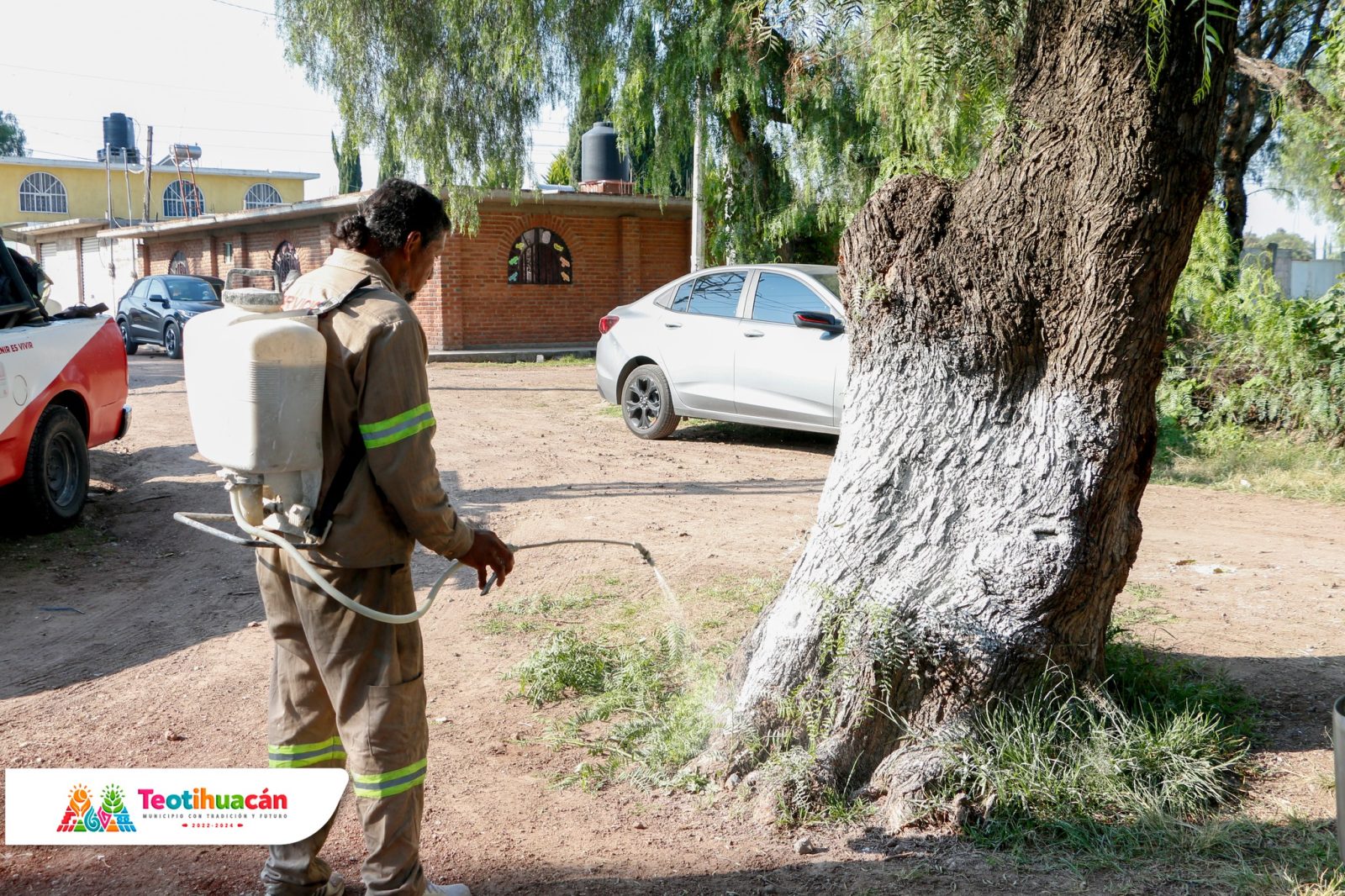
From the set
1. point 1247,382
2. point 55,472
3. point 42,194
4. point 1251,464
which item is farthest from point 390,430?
point 42,194

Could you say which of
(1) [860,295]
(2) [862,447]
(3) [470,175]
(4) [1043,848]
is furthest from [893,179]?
(3) [470,175]

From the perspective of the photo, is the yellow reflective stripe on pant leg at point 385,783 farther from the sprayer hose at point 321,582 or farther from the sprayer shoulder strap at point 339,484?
the sprayer shoulder strap at point 339,484

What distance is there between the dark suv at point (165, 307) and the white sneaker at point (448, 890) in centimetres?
2110

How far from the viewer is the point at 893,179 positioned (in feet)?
13.3

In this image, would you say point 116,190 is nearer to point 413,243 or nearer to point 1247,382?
point 1247,382

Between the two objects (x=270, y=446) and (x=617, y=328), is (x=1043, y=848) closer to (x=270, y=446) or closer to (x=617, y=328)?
(x=270, y=446)

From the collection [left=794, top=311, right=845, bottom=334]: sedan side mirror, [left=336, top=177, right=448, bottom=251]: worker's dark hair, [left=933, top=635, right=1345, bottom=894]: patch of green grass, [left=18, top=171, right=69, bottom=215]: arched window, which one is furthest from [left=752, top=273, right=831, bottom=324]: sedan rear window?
[left=18, top=171, right=69, bottom=215]: arched window

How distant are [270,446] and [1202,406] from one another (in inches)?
412

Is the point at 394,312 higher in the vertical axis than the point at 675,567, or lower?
higher

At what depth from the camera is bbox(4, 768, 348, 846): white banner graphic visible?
3.03 m

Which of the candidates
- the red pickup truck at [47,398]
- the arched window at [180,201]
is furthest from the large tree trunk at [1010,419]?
the arched window at [180,201]

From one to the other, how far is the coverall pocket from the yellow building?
45809 mm

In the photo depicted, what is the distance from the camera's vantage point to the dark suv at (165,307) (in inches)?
891

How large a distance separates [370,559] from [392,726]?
43 centimetres
